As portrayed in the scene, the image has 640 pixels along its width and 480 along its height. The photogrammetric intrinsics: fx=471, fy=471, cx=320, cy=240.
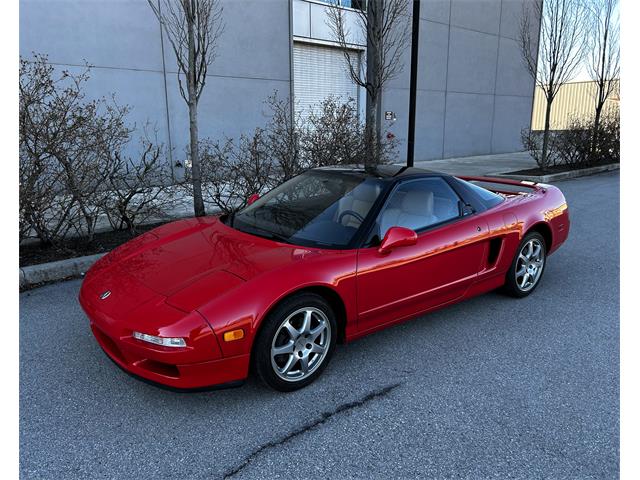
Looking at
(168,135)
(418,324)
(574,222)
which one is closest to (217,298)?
(418,324)

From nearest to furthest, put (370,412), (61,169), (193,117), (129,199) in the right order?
(370,412) < (61,169) < (129,199) < (193,117)

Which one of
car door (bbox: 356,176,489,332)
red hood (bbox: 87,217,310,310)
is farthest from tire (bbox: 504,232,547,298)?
red hood (bbox: 87,217,310,310)

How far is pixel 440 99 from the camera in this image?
722 inches

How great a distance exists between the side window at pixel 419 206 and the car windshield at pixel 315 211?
0.15m

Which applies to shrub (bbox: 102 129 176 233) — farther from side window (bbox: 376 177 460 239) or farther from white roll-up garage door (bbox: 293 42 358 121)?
white roll-up garage door (bbox: 293 42 358 121)

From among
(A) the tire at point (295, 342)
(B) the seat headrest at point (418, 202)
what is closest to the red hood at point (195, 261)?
(A) the tire at point (295, 342)

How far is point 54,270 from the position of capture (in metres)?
5.04

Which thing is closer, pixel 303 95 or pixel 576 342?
pixel 576 342

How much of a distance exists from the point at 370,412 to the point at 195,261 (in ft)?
4.86

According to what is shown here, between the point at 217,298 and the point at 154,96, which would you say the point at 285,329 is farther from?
the point at 154,96

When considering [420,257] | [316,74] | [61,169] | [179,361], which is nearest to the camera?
[179,361]

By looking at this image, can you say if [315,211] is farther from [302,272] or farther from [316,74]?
[316,74]

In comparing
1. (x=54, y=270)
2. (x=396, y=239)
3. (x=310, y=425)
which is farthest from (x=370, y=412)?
(x=54, y=270)

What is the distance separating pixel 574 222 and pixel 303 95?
9.27m
